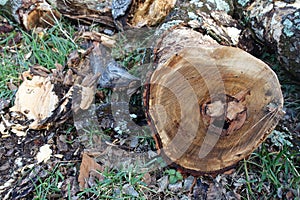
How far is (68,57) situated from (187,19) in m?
0.97

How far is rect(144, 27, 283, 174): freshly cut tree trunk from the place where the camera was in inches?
67.8

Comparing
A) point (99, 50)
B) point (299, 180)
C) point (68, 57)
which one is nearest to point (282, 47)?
point (299, 180)

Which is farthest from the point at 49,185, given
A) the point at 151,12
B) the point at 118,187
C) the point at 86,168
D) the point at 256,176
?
the point at 151,12

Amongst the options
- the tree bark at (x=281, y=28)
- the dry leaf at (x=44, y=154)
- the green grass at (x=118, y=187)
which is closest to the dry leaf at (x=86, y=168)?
the green grass at (x=118, y=187)

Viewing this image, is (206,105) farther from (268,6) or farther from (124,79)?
(268,6)

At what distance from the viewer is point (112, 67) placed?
2.53 m

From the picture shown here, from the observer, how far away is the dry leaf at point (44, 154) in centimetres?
230

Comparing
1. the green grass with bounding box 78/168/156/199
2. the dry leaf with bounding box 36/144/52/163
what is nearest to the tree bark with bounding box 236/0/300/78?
the green grass with bounding box 78/168/156/199

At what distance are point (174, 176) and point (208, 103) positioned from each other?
0.54 meters

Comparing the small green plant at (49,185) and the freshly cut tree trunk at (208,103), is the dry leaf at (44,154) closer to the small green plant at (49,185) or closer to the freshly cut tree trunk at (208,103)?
the small green plant at (49,185)

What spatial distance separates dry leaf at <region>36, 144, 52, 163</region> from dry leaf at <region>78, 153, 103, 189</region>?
9.5 inches

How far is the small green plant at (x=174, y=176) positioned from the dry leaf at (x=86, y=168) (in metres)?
0.40

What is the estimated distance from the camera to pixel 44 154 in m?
2.33

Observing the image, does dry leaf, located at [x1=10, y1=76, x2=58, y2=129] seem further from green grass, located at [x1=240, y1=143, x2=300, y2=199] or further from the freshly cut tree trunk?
green grass, located at [x1=240, y1=143, x2=300, y2=199]
